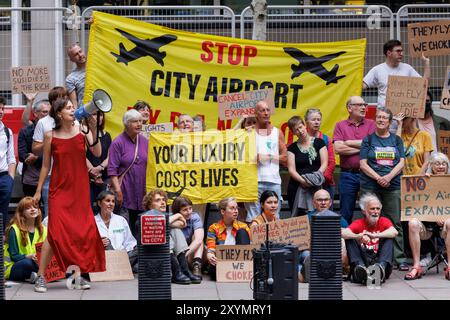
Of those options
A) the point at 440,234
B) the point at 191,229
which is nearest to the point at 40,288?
the point at 191,229

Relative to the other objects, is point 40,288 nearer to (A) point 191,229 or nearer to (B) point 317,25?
(A) point 191,229

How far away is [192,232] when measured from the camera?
1466cm

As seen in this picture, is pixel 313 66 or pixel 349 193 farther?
pixel 313 66

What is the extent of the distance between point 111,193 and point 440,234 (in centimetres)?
376

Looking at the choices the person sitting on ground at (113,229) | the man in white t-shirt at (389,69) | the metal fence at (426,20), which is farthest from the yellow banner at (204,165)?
the metal fence at (426,20)

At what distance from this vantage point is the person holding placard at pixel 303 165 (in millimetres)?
14969

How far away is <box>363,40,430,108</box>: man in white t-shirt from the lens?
1625cm

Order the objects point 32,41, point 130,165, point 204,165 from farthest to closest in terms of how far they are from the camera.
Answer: point 32,41 → point 204,165 → point 130,165

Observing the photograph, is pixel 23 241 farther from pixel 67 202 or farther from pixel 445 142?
pixel 445 142

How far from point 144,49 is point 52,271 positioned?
12.6ft

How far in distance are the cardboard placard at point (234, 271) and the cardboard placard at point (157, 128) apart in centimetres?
212

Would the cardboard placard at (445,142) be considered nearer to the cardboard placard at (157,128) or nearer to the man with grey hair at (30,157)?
the cardboard placard at (157,128)

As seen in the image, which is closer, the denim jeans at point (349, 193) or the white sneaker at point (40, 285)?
A: the white sneaker at point (40, 285)

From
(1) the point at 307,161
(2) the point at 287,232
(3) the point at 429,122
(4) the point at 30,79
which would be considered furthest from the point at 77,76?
(3) the point at 429,122
